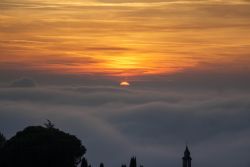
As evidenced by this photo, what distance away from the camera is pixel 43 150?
112 meters

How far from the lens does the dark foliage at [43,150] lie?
111 m

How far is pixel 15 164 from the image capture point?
111 metres

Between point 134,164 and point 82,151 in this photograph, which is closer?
point 134,164

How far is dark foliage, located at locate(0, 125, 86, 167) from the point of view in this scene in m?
111

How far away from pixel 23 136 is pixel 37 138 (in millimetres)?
3131

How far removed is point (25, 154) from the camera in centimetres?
11169

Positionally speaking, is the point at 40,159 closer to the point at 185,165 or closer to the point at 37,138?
the point at 37,138

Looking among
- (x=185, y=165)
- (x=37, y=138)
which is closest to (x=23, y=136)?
(x=37, y=138)

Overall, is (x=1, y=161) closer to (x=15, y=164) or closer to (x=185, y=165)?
(x=15, y=164)

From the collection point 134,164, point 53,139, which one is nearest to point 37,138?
point 53,139

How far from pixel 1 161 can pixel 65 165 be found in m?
7.92

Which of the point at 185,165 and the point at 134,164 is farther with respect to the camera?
the point at 185,165

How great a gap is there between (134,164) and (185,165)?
10.7 meters

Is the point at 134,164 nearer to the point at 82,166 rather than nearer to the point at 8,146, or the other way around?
the point at 82,166
